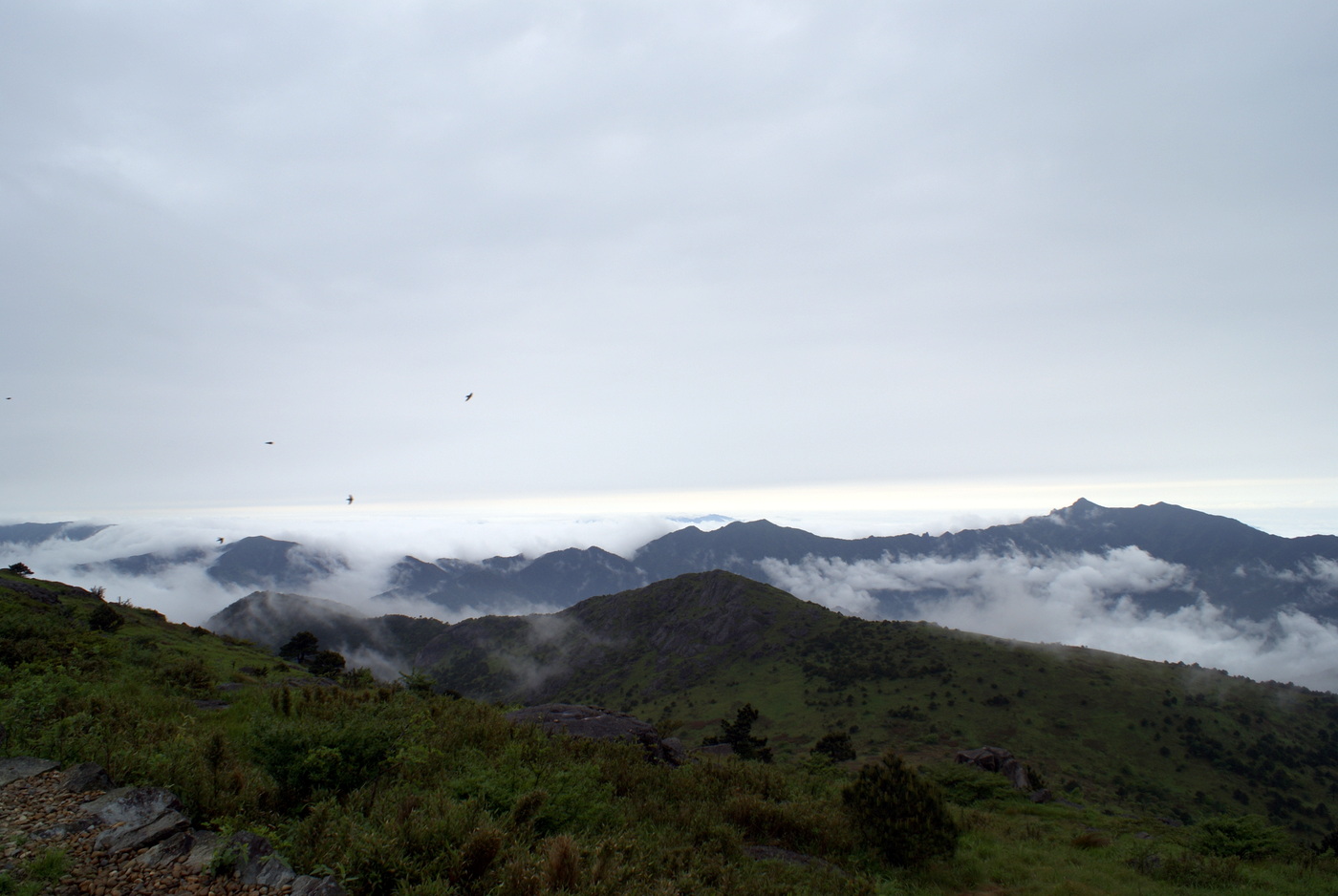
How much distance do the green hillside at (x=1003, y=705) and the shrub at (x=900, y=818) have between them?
69.9 m

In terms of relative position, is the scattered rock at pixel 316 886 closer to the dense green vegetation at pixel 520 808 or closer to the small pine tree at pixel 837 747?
the dense green vegetation at pixel 520 808

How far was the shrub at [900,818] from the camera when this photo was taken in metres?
13.6

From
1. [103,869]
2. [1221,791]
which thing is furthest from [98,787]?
[1221,791]

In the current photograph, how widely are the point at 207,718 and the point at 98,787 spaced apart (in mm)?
8134

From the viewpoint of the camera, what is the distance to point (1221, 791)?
296 ft

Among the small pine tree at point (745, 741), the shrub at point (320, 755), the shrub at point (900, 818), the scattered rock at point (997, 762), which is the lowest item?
the small pine tree at point (745, 741)

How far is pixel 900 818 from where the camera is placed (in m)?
13.7

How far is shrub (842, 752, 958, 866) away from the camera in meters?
13.6

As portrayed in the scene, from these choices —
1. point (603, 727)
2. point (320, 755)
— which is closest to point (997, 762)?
point (603, 727)

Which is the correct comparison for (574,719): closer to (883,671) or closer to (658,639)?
(883,671)

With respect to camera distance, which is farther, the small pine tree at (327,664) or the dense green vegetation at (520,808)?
the small pine tree at (327,664)

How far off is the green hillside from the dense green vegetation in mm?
67887

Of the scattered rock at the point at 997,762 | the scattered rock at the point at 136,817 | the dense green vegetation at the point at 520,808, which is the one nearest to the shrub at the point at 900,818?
the dense green vegetation at the point at 520,808

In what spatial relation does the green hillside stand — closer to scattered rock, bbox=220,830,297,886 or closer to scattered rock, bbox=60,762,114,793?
scattered rock, bbox=60,762,114,793
